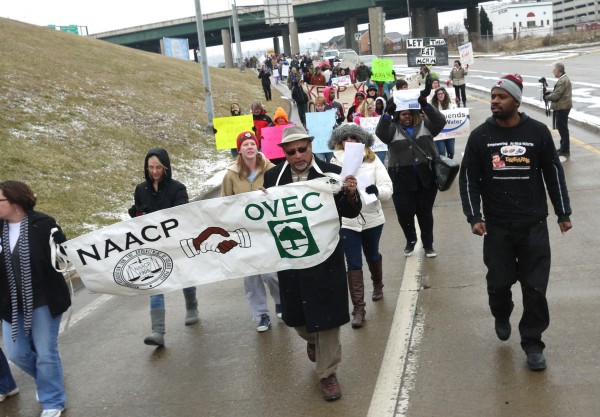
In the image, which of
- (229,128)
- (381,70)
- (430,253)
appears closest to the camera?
(430,253)

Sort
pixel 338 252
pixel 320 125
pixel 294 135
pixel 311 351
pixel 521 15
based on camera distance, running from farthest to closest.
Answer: pixel 521 15 < pixel 320 125 < pixel 311 351 < pixel 338 252 < pixel 294 135

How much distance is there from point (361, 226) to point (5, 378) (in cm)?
322

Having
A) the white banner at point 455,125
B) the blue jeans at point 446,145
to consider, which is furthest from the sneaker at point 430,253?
the blue jeans at point 446,145

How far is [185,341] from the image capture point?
6.42 meters

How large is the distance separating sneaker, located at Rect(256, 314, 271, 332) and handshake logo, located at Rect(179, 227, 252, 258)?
1.27m

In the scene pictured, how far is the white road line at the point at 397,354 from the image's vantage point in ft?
15.5

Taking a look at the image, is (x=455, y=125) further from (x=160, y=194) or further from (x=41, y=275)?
(x=41, y=275)

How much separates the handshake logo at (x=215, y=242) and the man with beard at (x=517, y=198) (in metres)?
1.68

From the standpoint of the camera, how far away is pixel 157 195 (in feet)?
20.6

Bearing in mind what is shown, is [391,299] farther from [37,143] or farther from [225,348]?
[37,143]


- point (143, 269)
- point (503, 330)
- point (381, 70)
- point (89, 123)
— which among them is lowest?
point (503, 330)

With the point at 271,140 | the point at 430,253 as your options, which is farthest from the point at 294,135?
the point at 271,140

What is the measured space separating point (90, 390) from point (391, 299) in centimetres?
289

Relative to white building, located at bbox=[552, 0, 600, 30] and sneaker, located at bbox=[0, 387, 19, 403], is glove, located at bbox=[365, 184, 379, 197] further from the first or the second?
white building, located at bbox=[552, 0, 600, 30]
